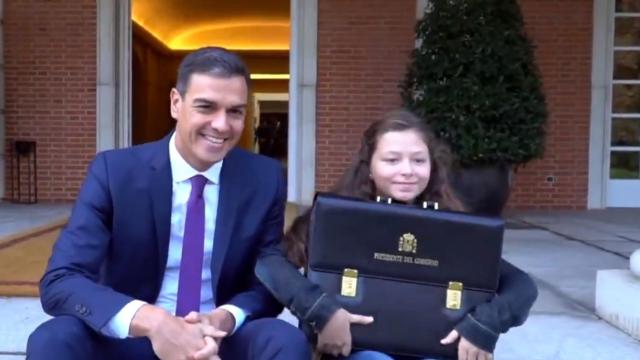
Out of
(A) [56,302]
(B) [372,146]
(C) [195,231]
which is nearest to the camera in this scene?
(A) [56,302]

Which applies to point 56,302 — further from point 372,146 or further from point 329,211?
point 372,146

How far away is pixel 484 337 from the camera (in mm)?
1970

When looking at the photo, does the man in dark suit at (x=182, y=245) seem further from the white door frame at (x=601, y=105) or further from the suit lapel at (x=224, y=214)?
the white door frame at (x=601, y=105)

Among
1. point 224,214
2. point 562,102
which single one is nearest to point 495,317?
point 224,214

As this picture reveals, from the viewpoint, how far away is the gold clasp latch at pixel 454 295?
1996 millimetres

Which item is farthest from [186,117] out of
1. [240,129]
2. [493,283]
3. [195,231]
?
[493,283]

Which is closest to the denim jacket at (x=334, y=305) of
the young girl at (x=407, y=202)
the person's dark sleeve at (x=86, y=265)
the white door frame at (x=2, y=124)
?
the young girl at (x=407, y=202)

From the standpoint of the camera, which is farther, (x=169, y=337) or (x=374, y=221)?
(x=374, y=221)

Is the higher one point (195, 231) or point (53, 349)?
point (195, 231)

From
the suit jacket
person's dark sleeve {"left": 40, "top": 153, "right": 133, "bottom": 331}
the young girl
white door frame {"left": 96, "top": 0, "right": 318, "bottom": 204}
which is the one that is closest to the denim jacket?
the young girl

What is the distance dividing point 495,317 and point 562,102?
308 inches

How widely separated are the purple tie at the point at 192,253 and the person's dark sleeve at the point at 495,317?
71 cm

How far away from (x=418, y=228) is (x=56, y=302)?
3.05 ft

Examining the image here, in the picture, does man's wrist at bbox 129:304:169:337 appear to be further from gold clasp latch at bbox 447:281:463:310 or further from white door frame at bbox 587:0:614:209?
white door frame at bbox 587:0:614:209
